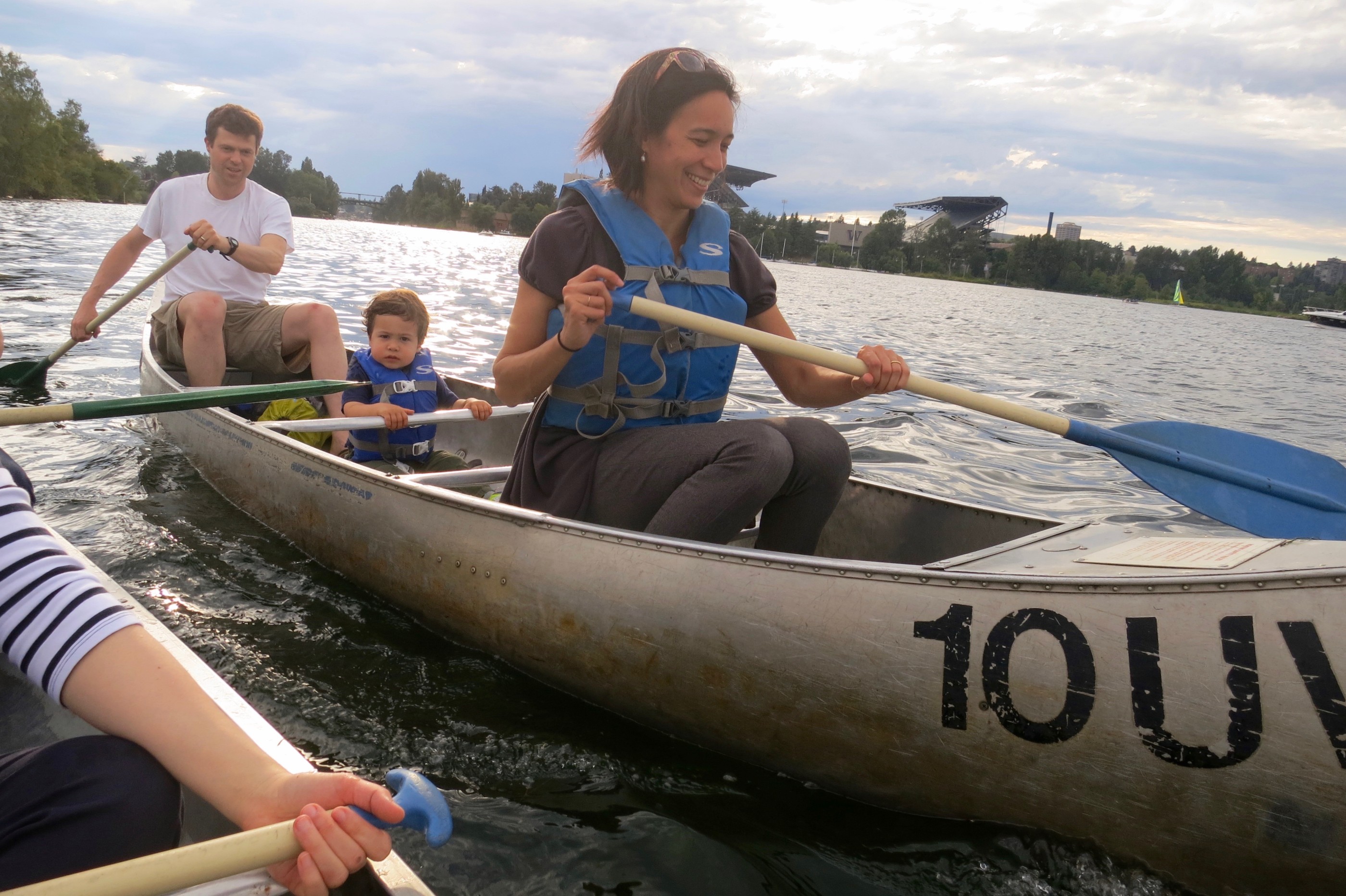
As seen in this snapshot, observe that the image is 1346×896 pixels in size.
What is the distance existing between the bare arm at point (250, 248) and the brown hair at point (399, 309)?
782mm

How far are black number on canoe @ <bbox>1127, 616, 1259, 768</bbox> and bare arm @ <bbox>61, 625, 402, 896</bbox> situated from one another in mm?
1501

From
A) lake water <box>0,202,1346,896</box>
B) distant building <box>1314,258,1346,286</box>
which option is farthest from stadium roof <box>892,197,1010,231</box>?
lake water <box>0,202,1346,896</box>

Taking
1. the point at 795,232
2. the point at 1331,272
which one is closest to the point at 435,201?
the point at 795,232

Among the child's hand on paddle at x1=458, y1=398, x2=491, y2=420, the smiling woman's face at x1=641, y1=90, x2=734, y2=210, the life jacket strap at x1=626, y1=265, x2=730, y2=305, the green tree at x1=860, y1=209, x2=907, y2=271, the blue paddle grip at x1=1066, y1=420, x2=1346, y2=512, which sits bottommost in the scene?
the child's hand on paddle at x1=458, y1=398, x2=491, y2=420

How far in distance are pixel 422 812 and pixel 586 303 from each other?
142 centimetres

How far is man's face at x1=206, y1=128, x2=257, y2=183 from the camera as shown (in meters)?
4.86

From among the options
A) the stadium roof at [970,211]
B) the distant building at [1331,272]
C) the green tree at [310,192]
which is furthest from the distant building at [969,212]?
the green tree at [310,192]

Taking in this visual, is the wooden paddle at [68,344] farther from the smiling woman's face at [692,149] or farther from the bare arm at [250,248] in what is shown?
the smiling woman's face at [692,149]

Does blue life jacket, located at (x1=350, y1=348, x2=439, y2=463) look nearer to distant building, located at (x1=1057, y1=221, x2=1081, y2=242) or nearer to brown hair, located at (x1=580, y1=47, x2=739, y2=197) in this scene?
brown hair, located at (x1=580, y1=47, x2=739, y2=197)

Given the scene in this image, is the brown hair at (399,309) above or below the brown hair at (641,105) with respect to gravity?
below

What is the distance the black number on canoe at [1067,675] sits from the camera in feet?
6.13

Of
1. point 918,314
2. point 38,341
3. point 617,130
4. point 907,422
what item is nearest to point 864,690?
point 617,130

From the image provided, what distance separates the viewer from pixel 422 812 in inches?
42.3

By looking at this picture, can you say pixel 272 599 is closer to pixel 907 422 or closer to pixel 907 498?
pixel 907 498
